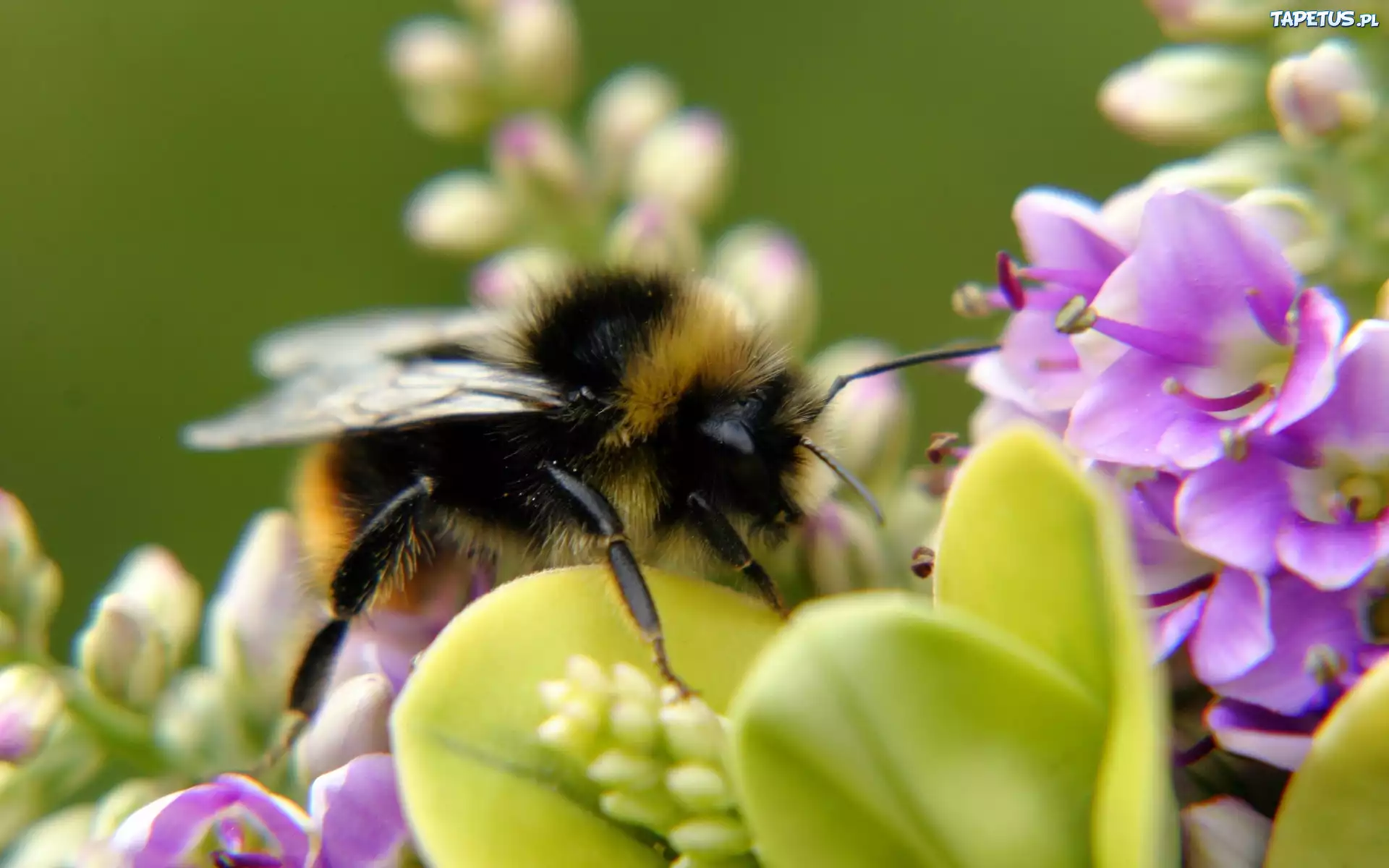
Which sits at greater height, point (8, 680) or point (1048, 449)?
point (1048, 449)

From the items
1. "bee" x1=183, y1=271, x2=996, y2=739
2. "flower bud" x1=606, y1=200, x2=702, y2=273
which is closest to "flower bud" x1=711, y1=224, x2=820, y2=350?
"flower bud" x1=606, y1=200, x2=702, y2=273

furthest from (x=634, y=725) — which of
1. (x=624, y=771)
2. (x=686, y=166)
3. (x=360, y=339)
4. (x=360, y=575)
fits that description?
(x=686, y=166)

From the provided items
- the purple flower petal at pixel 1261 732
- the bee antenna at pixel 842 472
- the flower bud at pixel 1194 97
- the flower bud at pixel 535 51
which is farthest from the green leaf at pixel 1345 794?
the flower bud at pixel 535 51

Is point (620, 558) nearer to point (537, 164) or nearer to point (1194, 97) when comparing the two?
point (1194, 97)

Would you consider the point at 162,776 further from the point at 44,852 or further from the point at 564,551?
the point at 564,551

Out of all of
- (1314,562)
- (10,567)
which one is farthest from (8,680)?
(1314,562)

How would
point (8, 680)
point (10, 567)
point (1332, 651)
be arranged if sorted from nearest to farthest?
point (1332, 651)
point (8, 680)
point (10, 567)

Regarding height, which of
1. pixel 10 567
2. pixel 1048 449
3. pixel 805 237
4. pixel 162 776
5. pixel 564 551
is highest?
pixel 1048 449
